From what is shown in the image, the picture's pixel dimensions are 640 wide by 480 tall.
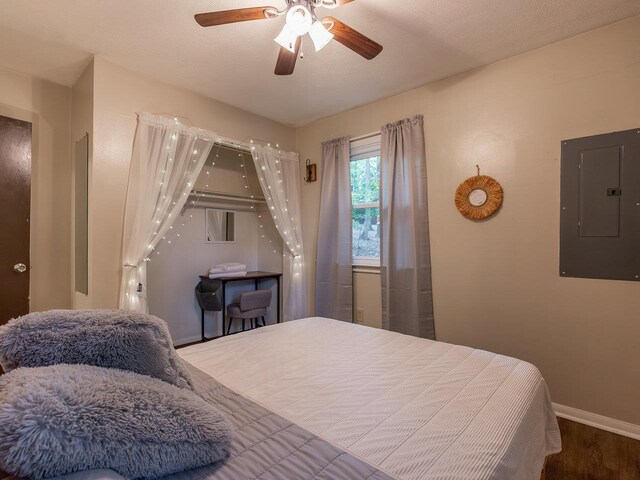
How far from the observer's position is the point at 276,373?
1.42 meters

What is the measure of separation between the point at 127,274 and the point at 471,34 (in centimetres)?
306

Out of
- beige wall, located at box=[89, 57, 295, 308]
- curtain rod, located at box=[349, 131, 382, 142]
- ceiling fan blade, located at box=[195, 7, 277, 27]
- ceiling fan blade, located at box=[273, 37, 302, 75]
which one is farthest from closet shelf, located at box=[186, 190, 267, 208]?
ceiling fan blade, located at box=[195, 7, 277, 27]

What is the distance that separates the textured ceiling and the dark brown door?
61 centimetres

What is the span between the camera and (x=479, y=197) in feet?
8.28

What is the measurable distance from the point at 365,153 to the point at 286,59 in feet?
5.17

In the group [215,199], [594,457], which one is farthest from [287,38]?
[594,457]

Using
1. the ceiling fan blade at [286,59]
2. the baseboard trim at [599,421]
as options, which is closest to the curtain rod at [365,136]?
the ceiling fan blade at [286,59]

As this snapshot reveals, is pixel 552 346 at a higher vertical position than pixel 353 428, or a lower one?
Answer: lower

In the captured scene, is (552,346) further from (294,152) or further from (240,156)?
(240,156)

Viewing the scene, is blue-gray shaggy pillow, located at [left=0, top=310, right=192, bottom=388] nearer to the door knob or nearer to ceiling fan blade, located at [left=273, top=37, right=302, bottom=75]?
ceiling fan blade, located at [left=273, top=37, right=302, bottom=75]

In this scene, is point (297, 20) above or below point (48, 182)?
above

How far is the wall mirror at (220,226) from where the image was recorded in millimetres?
3812

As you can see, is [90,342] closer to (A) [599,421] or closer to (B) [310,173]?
(A) [599,421]

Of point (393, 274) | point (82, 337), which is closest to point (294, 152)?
point (393, 274)
